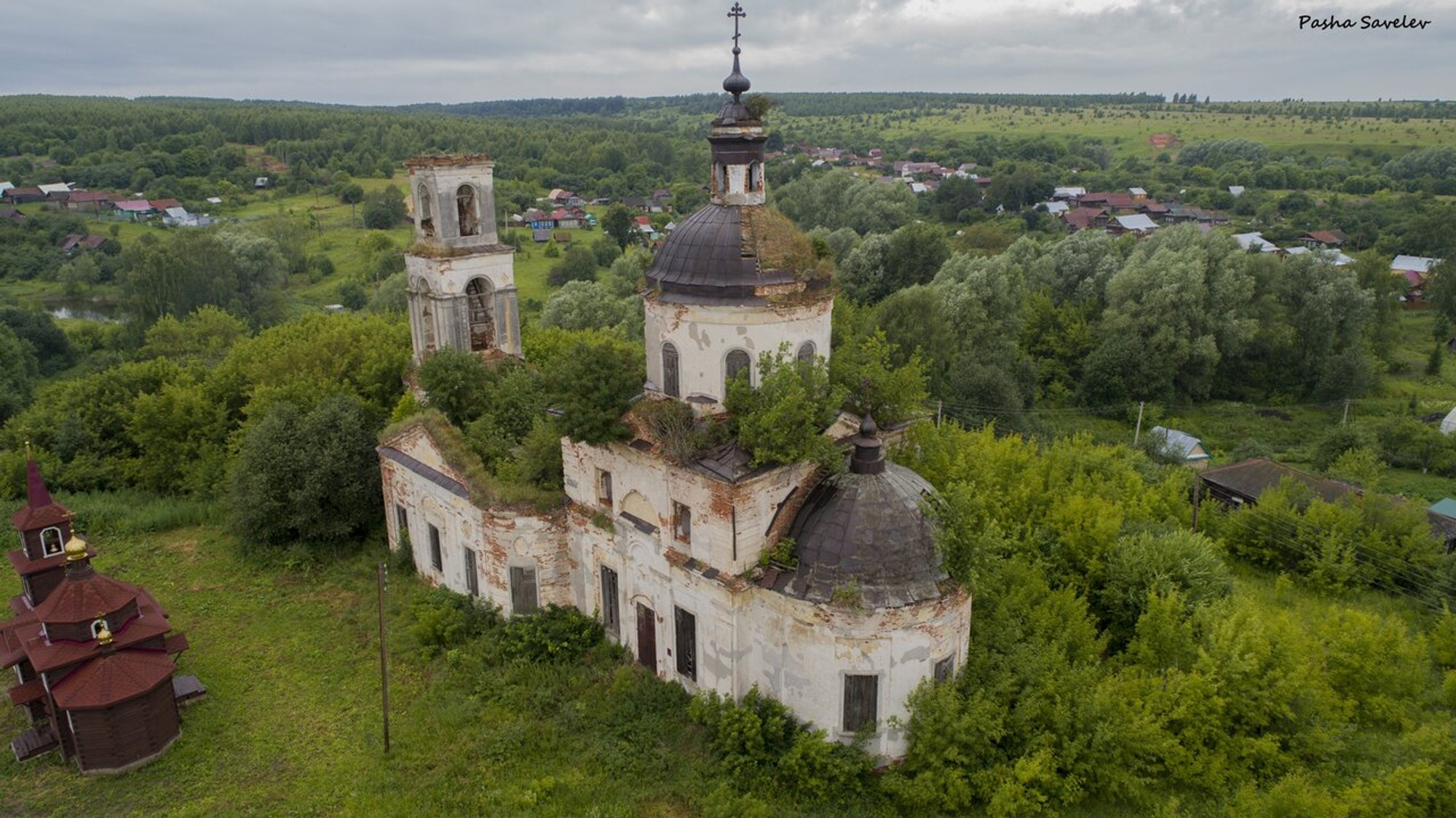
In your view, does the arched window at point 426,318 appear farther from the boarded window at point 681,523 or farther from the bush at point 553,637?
the boarded window at point 681,523

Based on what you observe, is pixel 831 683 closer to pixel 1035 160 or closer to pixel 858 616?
pixel 858 616

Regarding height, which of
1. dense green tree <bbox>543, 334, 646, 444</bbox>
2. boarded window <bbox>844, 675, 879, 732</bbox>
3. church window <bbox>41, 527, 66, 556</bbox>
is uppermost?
dense green tree <bbox>543, 334, 646, 444</bbox>

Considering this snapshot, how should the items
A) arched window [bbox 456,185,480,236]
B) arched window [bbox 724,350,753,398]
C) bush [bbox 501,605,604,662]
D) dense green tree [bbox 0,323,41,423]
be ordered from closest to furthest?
arched window [bbox 724,350,753,398]
bush [bbox 501,605,604,662]
arched window [bbox 456,185,480,236]
dense green tree [bbox 0,323,41,423]

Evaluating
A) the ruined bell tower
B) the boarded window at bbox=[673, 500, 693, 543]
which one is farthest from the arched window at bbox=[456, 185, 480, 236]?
the boarded window at bbox=[673, 500, 693, 543]

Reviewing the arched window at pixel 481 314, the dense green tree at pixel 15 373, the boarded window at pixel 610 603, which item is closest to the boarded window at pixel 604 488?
the boarded window at pixel 610 603

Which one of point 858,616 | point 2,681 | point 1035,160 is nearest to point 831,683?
point 858,616

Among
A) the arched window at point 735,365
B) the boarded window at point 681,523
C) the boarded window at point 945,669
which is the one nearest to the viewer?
the boarded window at point 945,669

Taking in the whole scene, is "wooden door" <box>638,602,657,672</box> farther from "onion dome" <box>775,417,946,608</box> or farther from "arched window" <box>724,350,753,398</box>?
"arched window" <box>724,350,753,398</box>
